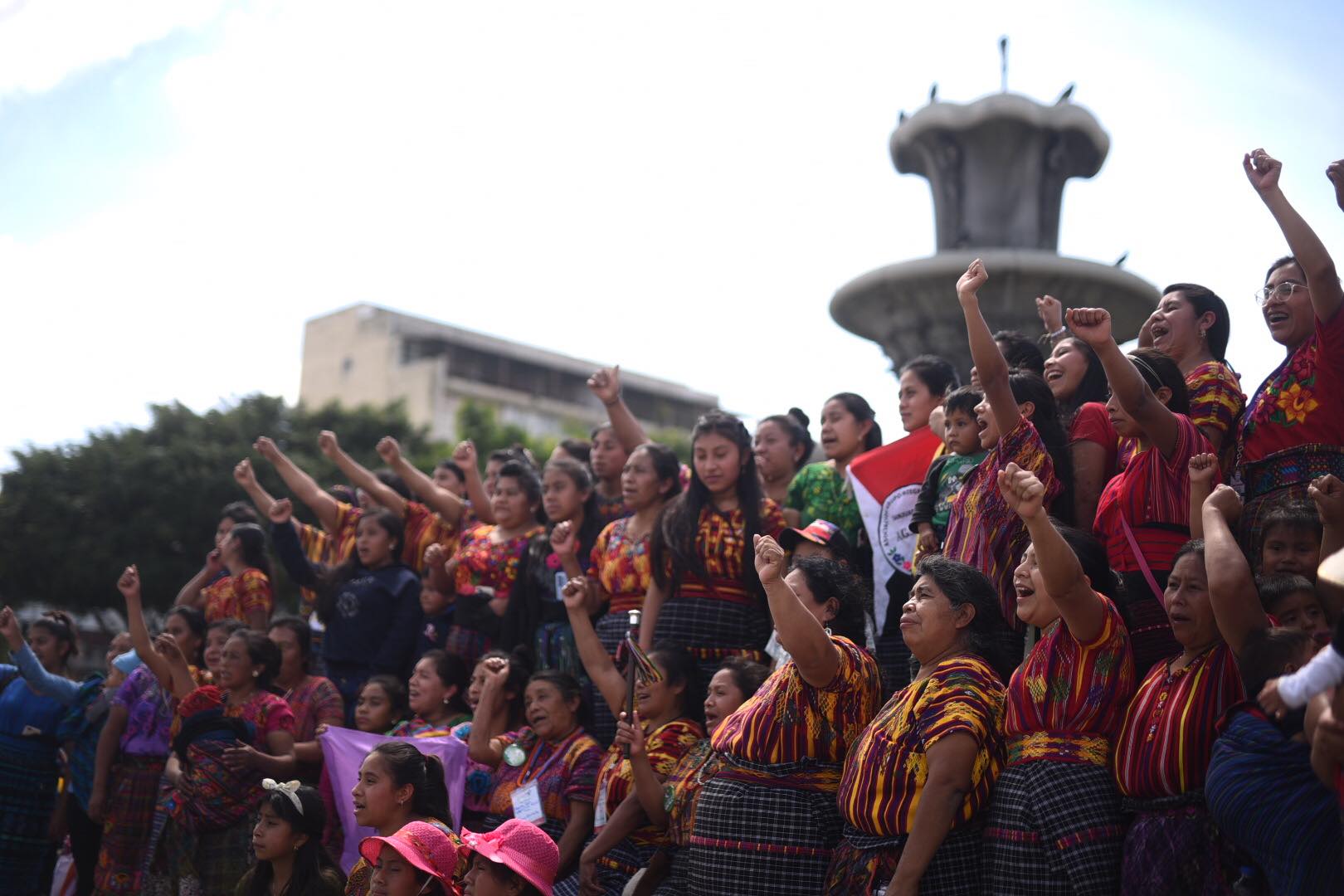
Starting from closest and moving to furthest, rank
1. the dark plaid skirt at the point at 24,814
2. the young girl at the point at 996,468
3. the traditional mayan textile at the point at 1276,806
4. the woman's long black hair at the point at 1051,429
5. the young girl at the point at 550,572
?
1. the traditional mayan textile at the point at 1276,806
2. the young girl at the point at 996,468
3. the woman's long black hair at the point at 1051,429
4. the young girl at the point at 550,572
5. the dark plaid skirt at the point at 24,814

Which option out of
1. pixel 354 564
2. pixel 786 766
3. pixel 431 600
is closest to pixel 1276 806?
pixel 786 766

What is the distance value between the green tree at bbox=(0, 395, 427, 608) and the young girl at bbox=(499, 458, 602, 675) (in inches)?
644

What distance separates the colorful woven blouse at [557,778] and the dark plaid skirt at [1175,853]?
9.27ft

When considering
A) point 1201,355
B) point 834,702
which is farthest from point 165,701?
point 1201,355

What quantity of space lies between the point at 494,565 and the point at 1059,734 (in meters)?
4.22

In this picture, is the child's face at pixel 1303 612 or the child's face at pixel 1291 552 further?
the child's face at pixel 1291 552

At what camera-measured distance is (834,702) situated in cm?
467

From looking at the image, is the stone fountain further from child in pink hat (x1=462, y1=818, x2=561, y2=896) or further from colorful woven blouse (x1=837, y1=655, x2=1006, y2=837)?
child in pink hat (x1=462, y1=818, x2=561, y2=896)

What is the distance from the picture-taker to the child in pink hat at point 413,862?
4.92 meters

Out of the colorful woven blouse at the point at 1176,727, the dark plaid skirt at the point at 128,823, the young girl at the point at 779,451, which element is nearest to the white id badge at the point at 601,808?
the young girl at the point at 779,451

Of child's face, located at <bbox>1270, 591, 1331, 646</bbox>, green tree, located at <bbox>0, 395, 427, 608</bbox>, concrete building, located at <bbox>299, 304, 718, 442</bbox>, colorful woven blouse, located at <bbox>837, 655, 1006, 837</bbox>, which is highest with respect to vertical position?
concrete building, located at <bbox>299, 304, 718, 442</bbox>

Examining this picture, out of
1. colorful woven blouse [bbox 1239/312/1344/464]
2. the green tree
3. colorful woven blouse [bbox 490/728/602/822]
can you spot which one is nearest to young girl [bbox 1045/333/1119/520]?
colorful woven blouse [bbox 1239/312/1344/464]

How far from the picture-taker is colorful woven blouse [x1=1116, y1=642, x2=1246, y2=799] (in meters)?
3.77

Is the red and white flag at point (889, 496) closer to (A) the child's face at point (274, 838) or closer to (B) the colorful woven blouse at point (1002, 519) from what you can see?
(B) the colorful woven blouse at point (1002, 519)
